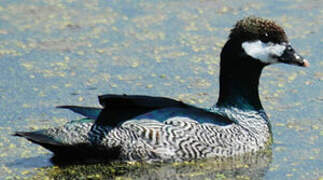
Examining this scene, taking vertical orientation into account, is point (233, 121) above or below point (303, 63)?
below

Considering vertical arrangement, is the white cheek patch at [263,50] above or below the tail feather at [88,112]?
above

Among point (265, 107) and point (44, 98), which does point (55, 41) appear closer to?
point (44, 98)

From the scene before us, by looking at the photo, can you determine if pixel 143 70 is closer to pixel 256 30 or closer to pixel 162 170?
pixel 256 30

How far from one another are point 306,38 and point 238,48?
3.22 meters

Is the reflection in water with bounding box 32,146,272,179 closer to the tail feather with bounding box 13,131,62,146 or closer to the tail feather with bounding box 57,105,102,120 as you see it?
the tail feather with bounding box 13,131,62,146

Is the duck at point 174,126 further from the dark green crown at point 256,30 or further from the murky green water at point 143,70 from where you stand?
the murky green water at point 143,70

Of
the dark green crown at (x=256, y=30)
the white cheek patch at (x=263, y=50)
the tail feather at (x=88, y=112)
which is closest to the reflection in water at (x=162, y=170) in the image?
the tail feather at (x=88, y=112)

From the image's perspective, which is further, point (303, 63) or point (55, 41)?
point (55, 41)

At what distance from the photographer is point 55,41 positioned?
1235cm

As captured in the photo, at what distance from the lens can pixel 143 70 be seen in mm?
11414

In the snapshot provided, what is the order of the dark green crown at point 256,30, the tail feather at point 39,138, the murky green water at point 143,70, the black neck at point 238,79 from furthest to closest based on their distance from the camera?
the black neck at point 238,79 → the dark green crown at point 256,30 → the murky green water at point 143,70 → the tail feather at point 39,138

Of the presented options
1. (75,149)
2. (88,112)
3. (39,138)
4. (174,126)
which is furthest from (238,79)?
(39,138)

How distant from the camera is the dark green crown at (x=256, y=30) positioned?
9.25 metres

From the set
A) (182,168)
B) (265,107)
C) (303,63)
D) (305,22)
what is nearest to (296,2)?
(305,22)
